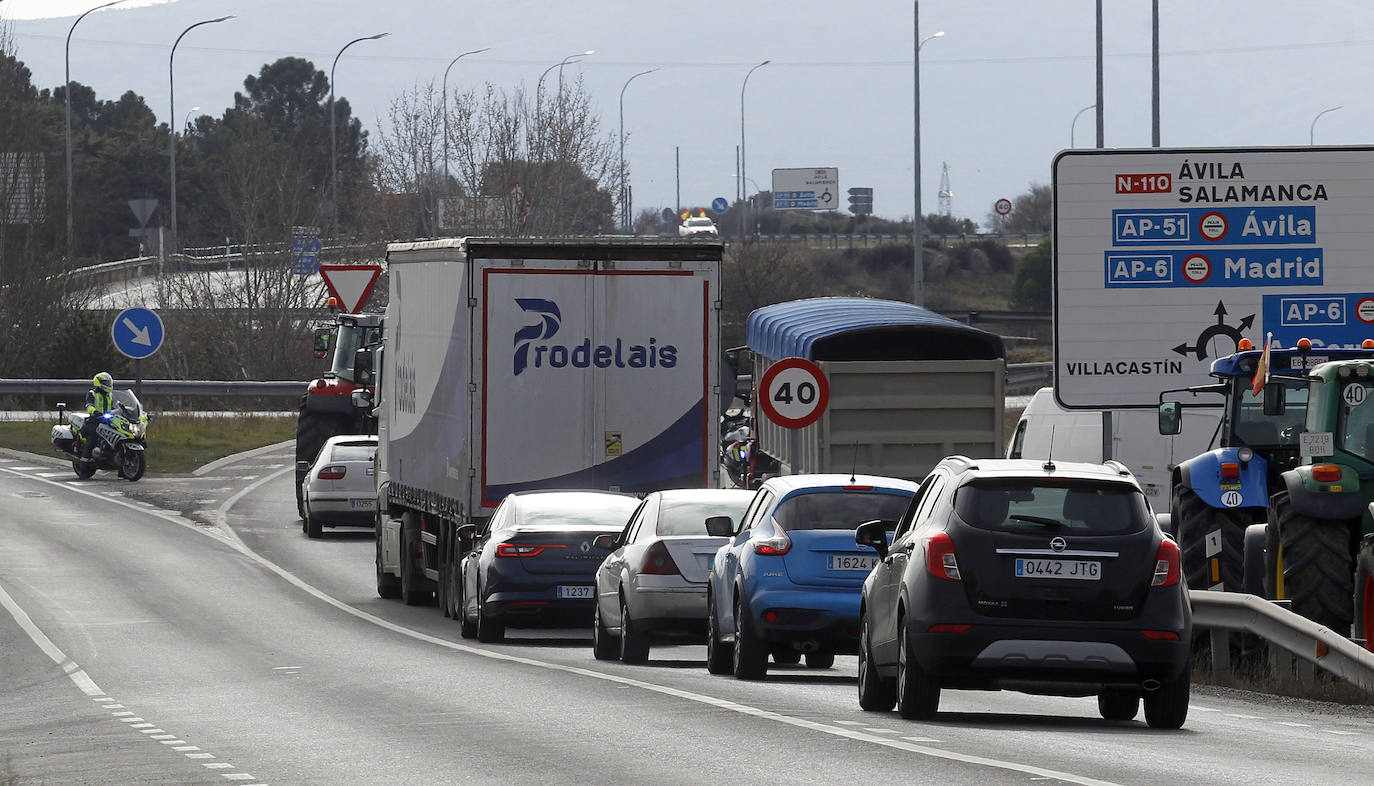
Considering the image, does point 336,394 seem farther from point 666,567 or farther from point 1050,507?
point 1050,507

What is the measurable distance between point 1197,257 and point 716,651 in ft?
27.4

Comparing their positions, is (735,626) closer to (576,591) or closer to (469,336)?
(576,591)

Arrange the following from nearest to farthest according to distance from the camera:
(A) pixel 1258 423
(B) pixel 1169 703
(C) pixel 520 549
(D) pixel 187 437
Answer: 1. (B) pixel 1169 703
2. (A) pixel 1258 423
3. (C) pixel 520 549
4. (D) pixel 187 437

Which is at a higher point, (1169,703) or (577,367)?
(577,367)

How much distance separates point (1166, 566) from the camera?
12.6 meters

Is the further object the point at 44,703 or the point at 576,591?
the point at 576,591

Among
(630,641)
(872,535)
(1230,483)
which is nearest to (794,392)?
(630,641)

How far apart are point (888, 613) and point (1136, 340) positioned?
412 inches

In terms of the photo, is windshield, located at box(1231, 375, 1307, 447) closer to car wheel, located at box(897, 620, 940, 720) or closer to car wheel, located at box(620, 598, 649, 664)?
car wheel, located at box(620, 598, 649, 664)

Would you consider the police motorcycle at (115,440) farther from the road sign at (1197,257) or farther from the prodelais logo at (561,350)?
the road sign at (1197,257)

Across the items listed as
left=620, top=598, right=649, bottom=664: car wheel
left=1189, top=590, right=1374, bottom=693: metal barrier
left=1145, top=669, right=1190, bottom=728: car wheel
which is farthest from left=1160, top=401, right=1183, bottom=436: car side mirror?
left=1145, top=669, right=1190, bottom=728: car wheel

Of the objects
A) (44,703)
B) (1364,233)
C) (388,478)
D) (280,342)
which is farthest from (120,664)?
(280,342)

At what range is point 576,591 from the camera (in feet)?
69.0

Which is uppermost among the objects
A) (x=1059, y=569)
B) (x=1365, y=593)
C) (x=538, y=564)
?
(x=1059, y=569)
